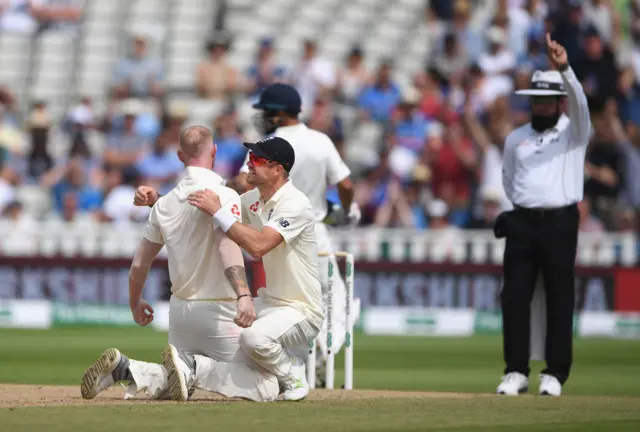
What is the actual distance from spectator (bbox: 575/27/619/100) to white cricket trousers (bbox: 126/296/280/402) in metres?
10.8

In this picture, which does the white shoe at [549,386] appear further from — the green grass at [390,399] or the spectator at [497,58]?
the spectator at [497,58]

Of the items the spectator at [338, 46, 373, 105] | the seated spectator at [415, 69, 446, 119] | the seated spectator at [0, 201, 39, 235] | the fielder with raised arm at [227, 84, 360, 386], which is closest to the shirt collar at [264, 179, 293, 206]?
the fielder with raised arm at [227, 84, 360, 386]

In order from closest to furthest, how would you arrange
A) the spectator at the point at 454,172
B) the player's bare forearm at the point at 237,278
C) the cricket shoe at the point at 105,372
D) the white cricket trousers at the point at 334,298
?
1. the player's bare forearm at the point at 237,278
2. the cricket shoe at the point at 105,372
3. the white cricket trousers at the point at 334,298
4. the spectator at the point at 454,172

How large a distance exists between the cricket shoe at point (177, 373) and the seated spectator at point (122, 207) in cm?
1024

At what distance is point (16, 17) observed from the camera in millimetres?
23859

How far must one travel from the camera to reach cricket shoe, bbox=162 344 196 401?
8500 millimetres

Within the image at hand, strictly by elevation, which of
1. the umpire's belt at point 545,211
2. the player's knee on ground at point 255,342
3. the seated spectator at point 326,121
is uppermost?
the seated spectator at point 326,121

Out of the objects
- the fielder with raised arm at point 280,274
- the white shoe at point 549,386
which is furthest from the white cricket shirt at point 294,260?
the white shoe at point 549,386

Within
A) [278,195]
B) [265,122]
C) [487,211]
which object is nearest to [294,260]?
[278,195]

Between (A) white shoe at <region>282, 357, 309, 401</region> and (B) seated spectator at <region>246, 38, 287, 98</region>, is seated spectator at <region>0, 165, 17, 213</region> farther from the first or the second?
(A) white shoe at <region>282, 357, 309, 401</region>

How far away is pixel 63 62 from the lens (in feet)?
77.5

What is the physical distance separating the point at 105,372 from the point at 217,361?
0.67 meters

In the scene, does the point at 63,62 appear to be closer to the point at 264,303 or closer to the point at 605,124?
the point at 605,124

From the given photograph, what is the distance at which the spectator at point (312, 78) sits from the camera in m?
19.9
